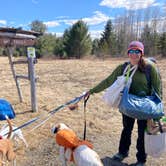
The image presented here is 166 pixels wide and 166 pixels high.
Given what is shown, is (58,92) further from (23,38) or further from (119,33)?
(119,33)

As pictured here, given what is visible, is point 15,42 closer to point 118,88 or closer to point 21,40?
point 21,40

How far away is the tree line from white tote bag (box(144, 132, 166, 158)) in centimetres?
2746

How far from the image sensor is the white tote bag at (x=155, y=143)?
304 cm

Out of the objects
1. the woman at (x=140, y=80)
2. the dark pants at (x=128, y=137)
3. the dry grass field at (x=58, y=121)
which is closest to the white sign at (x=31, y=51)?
the dry grass field at (x=58, y=121)

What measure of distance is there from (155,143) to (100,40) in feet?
120

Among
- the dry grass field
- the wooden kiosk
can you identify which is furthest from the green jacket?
the wooden kiosk

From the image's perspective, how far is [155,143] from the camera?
3.05 m

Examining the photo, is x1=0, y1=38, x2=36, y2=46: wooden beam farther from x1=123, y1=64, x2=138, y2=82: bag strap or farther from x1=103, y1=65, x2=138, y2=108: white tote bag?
x1=123, y1=64, x2=138, y2=82: bag strap

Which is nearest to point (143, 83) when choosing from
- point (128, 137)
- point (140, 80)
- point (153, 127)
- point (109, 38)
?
point (140, 80)

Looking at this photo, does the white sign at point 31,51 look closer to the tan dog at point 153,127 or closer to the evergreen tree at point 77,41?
the tan dog at point 153,127

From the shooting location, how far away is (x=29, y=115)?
5.68 m

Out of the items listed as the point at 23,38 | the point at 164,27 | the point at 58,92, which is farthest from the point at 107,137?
the point at 164,27

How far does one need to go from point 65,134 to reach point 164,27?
39112 millimetres

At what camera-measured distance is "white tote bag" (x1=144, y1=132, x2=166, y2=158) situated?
3.04 metres
